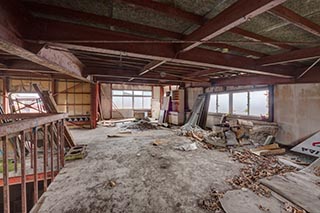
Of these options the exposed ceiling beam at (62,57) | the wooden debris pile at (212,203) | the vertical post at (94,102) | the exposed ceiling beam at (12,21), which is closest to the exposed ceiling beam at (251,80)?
the wooden debris pile at (212,203)

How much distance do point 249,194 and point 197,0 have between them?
2499mm

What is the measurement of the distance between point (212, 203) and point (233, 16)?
2.16 m

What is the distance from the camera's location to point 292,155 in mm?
3627

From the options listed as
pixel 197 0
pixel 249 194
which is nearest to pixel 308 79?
pixel 249 194

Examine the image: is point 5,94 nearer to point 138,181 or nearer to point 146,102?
point 138,181

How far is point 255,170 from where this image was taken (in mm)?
2770

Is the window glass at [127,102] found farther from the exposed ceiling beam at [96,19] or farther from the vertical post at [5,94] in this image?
the exposed ceiling beam at [96,19]

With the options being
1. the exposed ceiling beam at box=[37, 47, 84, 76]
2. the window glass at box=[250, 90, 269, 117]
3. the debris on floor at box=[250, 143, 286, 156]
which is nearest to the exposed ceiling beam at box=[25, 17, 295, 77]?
the exposed ceiling beam at box=[37, 47, 84, 76]

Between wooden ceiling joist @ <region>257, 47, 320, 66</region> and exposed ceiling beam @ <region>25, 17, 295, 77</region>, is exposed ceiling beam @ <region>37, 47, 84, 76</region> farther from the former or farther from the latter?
wooden ceiling joist @ <region>257, 47, 320, 66</region>

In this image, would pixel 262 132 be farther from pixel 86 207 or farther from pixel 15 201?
pixel 15 201

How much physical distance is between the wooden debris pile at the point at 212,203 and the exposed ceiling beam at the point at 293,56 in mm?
2644

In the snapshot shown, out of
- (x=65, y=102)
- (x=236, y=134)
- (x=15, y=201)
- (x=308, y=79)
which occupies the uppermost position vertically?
(x=308, y=79)

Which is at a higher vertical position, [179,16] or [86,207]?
[179,16]

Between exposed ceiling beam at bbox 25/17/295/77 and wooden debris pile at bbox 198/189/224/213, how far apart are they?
6.93ft
